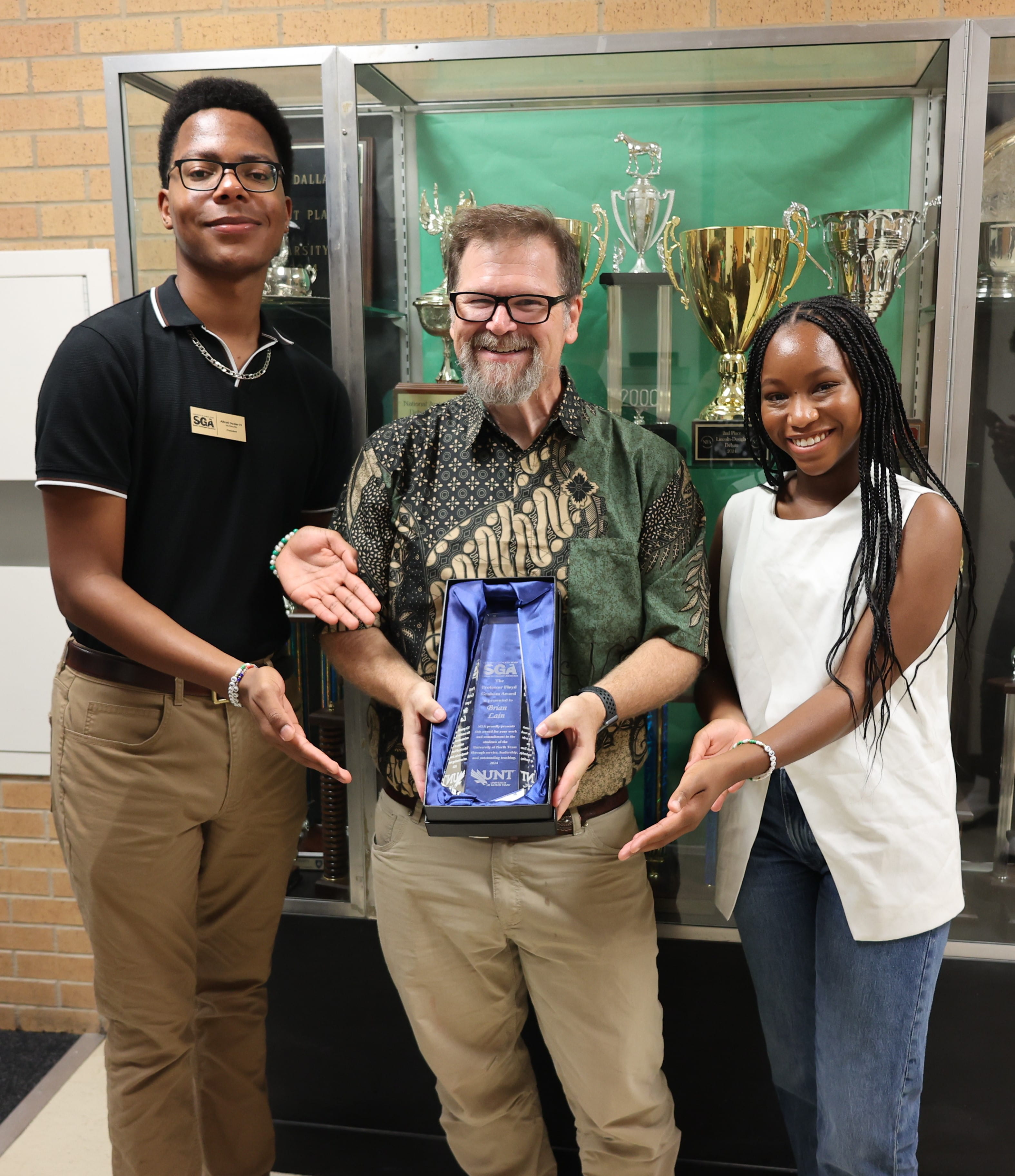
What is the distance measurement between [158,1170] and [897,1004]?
4.48ft

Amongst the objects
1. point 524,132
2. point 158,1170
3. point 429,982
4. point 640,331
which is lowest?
point 158,1170

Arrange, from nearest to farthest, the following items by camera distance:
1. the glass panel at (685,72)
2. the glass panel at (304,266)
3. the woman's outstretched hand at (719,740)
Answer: the woman's outstretched hand at (719,740)
the glass panel at (685,72)
the glass panel at (304,266)

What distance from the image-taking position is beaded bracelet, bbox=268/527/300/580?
5.70 feet

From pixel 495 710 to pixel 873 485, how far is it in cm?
67

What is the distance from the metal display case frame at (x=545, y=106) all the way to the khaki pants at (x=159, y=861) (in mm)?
278

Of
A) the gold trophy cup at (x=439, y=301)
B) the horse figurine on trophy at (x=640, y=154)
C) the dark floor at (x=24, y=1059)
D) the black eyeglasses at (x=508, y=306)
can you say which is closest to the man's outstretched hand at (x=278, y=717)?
the black eyeglasses at (x=508, y=306)

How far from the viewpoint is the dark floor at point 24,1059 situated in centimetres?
251

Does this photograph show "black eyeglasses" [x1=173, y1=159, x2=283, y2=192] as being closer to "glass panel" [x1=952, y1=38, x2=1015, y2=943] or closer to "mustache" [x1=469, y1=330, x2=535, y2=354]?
"mustache" [x1=469, y1=330, x2=535, y2=354]

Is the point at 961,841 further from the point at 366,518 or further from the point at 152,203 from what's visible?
the point at 152,203

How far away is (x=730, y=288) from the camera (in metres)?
1.94

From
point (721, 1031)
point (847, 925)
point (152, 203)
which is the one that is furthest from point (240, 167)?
point (721, 1031)

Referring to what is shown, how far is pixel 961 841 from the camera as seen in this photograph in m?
2.10

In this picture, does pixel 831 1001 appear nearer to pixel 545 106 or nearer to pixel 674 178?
pixel 674 178

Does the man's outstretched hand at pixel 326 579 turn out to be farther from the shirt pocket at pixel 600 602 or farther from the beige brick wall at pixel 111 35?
the beige brick wall at pixel 111 35
